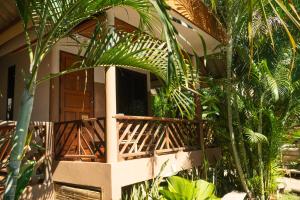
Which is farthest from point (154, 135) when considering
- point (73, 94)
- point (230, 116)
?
point (73, 94)

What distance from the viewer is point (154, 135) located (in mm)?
6363

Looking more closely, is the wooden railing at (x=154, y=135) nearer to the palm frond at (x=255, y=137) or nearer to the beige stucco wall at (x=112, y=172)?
the beige stucco wall at (x=112, y=172)

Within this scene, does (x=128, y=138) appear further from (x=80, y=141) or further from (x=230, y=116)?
(x=230, y=116)

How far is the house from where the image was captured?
17.1 feet

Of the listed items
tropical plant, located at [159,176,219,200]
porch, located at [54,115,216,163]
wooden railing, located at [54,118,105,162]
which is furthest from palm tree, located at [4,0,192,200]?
tropical plant, located at [159,176,219,200]

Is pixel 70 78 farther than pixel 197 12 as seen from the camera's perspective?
Yes

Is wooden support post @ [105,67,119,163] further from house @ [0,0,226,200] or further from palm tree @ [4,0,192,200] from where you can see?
palm tree @ [4,0,192,200]

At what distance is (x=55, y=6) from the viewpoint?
9.21 feet

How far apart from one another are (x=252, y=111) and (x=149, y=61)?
13.5 feet

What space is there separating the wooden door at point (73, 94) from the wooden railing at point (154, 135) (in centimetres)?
134

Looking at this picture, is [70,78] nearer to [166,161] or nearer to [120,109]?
[120,109]

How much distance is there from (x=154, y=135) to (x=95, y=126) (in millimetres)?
1197

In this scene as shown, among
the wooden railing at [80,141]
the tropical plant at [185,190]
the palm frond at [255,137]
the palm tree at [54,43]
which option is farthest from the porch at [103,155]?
the palm tree at [54,43]

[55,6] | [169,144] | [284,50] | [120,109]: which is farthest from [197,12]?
[55,6]
